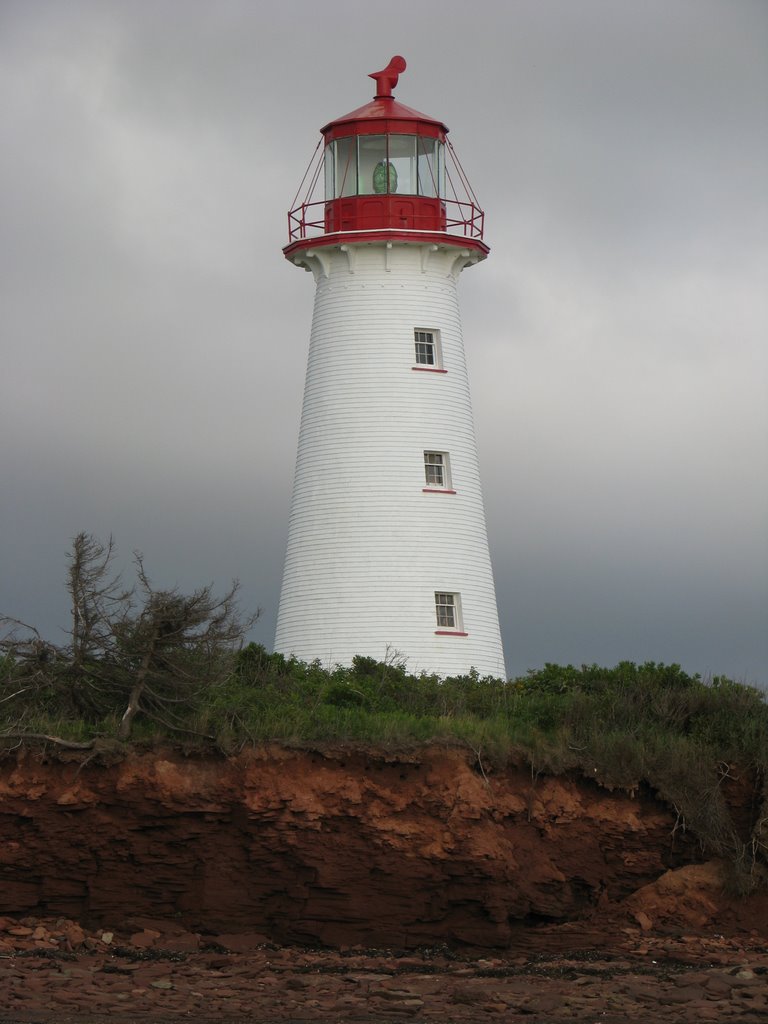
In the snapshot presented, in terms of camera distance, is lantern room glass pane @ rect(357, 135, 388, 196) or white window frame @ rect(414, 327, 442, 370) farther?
lantern room glass pane @ rect(357, 135, 388, 196)

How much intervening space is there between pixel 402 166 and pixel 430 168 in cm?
57

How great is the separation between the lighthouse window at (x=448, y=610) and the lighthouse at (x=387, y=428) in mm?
26

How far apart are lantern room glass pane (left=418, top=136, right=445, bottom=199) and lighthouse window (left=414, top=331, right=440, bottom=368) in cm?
275

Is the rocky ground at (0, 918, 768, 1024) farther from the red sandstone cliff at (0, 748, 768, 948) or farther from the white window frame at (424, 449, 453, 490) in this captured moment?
the white window frame at (424, 449, 453, 490)

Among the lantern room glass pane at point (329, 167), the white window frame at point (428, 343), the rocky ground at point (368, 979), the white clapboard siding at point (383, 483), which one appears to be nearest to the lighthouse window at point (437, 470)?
the white clapboard siding at point (383, 483)

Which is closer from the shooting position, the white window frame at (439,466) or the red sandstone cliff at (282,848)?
the red sandstone cliff at (282,848)

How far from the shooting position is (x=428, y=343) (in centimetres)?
3506

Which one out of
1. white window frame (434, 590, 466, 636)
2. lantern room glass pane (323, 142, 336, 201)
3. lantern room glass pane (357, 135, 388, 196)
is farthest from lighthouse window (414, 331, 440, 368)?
white window frame (434, 590, 466, 636)

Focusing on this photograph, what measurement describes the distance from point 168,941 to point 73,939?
1286 mm

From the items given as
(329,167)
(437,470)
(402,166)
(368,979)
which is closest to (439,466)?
(437,470)

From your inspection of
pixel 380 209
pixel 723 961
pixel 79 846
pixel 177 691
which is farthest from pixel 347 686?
pixel 380 209

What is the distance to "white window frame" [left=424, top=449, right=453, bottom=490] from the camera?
3434 centimetres

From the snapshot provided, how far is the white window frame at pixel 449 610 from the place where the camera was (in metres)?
33.7

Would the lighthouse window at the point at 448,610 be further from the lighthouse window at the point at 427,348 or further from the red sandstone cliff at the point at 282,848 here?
the red sandstone cliff at the point at 282,848
